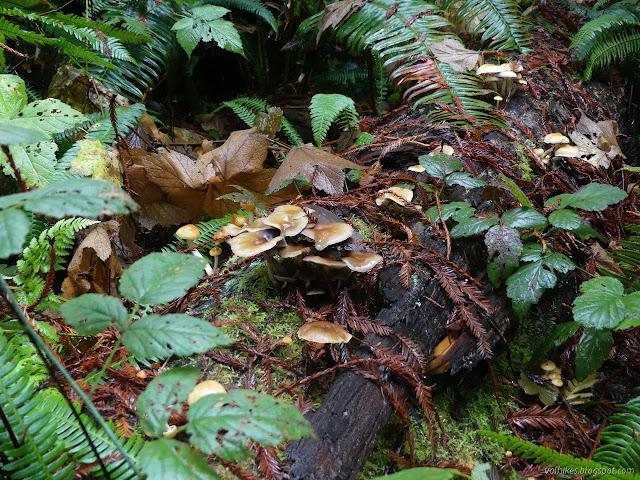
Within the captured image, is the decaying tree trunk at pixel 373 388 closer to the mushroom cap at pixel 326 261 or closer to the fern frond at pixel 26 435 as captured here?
the mushroom cap at pixel 326 261

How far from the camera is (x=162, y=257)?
4.51 feet

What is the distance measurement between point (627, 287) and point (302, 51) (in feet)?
15.1

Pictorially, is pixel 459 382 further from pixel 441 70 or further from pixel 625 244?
pixel 441 70

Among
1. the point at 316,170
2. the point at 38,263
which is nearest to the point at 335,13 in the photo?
the point at 316,170

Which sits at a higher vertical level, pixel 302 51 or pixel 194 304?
pixel 302 51

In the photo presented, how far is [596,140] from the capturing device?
3.86 m

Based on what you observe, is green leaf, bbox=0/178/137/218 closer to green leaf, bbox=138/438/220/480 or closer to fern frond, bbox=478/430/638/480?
green leaf, bbox=138/438/220/480

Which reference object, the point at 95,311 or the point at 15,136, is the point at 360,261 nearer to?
the point at 95,311

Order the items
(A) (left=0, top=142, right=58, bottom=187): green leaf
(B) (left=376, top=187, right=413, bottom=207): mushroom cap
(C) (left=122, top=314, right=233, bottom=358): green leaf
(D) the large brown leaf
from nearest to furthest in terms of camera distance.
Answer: (C) (left=122, top=314, right=233, bottom=358): green leaf < (A) (left=0, top=142, right=58, bottom=187): green leaf < (B) (left=376, top=187, right=413, bottom=207): mushroom cap < (D) the large brown leaf

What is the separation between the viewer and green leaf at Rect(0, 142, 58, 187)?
2625 mm

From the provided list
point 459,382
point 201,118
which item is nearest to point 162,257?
point 459,382

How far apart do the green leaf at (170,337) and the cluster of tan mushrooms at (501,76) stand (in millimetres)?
3505

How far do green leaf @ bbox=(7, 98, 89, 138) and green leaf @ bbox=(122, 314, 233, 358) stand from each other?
2.09 metres

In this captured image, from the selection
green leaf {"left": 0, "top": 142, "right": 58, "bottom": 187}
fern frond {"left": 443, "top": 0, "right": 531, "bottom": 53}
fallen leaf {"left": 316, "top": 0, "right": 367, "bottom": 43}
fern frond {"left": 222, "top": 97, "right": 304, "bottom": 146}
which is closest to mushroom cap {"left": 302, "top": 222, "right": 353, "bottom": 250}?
green leaf {"left": 0, "top": 142, "right": 58, "bottom": 187}
